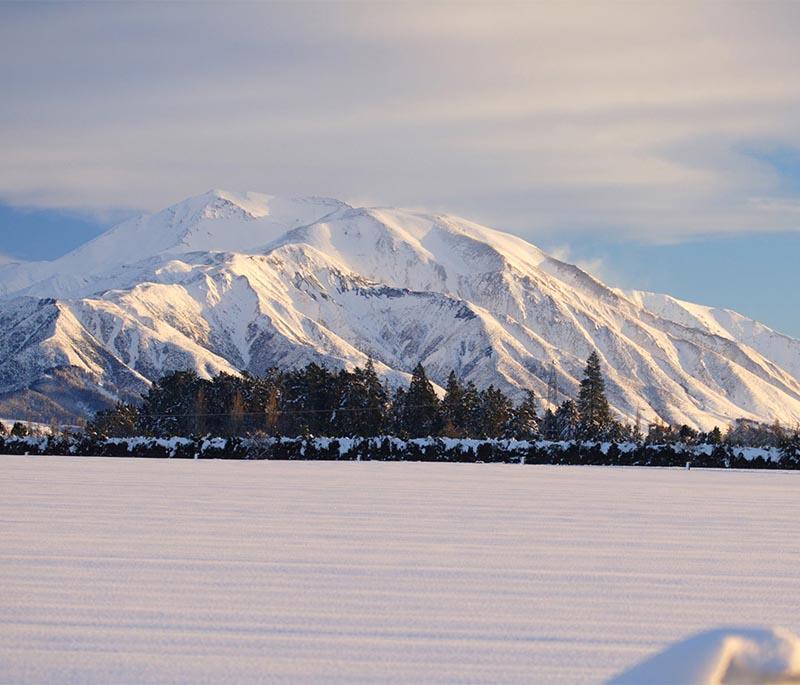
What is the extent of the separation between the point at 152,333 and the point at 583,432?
446 feet

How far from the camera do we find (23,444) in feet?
76.8

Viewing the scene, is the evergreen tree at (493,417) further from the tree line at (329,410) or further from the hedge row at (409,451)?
the hedge row at (409,451)

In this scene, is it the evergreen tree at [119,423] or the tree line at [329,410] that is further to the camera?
the evergreen tree at [119,423]

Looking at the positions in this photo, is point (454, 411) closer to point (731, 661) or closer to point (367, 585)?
point (367, 585)

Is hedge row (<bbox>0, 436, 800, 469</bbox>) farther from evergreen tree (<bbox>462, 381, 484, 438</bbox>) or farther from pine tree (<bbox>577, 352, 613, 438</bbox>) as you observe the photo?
pine tree (<bbox>577, 352, 613, 438</bbox>)

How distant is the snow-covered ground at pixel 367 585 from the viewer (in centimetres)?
439

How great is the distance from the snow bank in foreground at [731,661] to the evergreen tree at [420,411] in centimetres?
3731

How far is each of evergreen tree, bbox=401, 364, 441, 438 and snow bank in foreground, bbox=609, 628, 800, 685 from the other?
37.3 m

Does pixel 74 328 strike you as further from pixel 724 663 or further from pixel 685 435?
pixel 724 663

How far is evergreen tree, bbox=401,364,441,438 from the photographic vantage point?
4119 centimetres

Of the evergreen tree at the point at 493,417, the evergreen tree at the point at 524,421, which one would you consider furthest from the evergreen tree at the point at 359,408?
the evergreen tree at the point at 524,421

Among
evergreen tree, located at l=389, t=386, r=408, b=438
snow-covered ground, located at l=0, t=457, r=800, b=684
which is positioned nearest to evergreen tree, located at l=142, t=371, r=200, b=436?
evergreen tree, located at l=389, t=386, r=408, b=438

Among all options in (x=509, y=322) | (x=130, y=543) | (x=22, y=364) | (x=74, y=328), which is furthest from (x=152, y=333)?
(x=130, y=543)

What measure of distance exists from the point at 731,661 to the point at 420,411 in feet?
127
